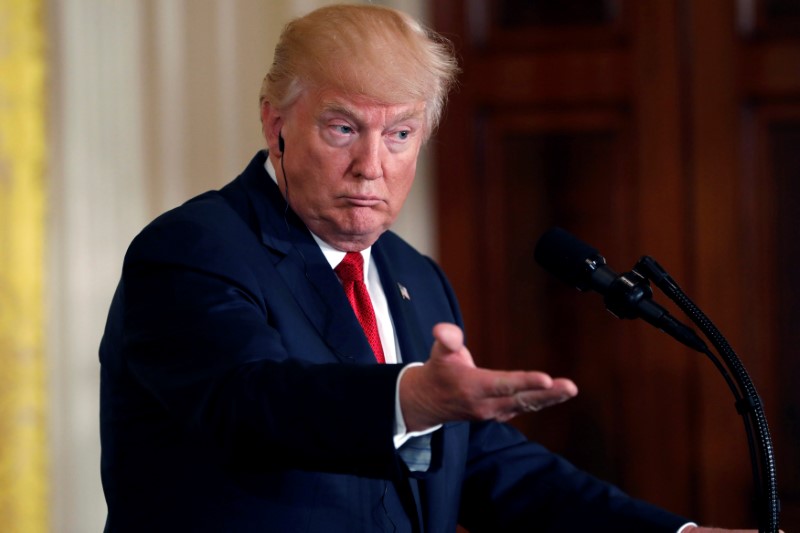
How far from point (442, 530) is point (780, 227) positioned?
6.88 feet

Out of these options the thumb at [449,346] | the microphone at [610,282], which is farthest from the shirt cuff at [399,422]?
the microphone at [610,282]

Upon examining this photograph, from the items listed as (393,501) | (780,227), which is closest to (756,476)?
(393,501)

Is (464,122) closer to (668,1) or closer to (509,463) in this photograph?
(668,1)

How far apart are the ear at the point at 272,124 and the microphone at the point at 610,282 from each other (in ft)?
1.80

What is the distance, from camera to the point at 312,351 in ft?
5.34

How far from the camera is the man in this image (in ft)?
4.23

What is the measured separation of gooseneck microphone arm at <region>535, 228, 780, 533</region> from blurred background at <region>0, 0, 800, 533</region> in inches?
78.8

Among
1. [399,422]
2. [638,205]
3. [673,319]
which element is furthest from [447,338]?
[638,205]

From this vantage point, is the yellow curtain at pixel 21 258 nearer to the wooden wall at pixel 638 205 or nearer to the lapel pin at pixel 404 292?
the wooden wall at pixel 638 205

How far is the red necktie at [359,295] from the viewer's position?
1766 millimetres

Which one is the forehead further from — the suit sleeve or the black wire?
the black wire

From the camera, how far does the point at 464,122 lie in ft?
11.9

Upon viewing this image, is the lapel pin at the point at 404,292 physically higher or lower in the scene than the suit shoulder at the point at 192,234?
lower

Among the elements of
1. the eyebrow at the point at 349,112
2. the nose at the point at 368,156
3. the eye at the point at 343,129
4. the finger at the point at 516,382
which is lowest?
the finger at the point at 516,382
